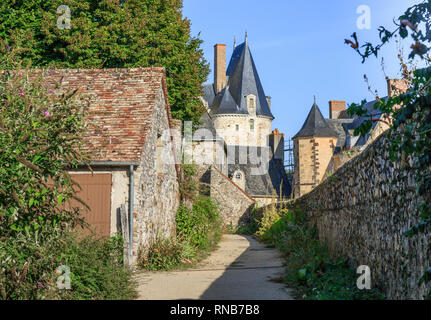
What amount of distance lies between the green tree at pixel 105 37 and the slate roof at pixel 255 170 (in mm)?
18627

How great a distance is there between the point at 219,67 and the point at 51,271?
45770 mm

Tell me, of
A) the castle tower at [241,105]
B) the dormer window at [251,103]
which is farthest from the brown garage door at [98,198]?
the dormer window at [251,103]

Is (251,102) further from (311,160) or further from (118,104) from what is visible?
(118,104)

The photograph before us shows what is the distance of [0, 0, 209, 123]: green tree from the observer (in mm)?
18812

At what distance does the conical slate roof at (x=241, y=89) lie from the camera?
154 feet

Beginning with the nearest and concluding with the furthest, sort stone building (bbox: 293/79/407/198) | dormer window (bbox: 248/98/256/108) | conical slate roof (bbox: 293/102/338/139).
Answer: stone building (bbox: 293/79/407/198) → conical slate roof (bbox: 293/102/338/139) → dormer window (bbox: 248/98/256/108)

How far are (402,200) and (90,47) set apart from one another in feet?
57.0

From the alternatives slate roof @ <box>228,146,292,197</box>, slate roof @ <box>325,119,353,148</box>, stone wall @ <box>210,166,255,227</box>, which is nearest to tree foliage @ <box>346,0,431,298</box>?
stone wall @ <box>210,166,255,227</box>

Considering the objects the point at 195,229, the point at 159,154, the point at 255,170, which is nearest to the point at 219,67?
the point at 255,170

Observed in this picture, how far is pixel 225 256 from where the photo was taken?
43.6ft

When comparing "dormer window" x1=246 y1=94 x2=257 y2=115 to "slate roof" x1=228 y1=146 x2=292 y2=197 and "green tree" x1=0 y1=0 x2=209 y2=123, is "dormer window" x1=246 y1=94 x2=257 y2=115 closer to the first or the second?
"slate roof" x1=228 y1=146 x2=292 y2=197

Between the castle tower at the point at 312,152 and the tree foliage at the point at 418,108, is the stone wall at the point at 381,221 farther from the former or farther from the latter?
the castle tower at the point at 312,152

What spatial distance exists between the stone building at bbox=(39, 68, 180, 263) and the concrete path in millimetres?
1408
